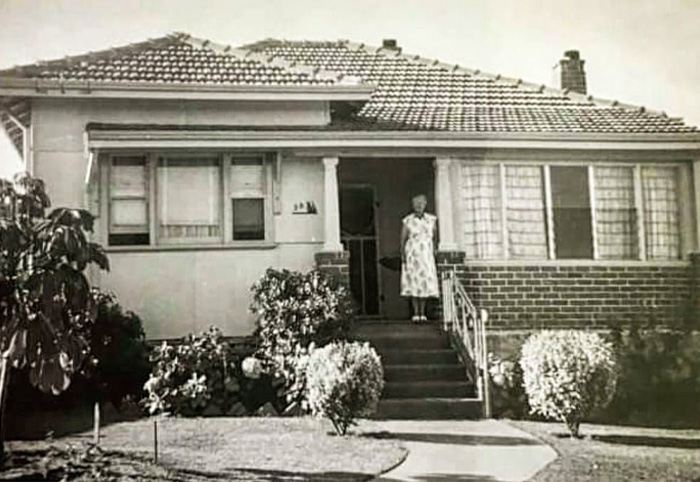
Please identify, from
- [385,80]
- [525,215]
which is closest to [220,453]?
[525,215]

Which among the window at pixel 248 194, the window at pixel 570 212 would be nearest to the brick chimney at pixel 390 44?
the window at pixel 248 194

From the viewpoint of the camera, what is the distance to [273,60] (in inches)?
274

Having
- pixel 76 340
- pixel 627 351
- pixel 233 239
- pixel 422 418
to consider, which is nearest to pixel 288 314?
pixel 233 239

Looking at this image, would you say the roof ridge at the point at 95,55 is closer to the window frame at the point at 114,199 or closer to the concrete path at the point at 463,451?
the window frame at the point at 114,199

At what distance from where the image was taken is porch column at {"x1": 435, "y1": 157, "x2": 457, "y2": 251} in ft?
22.9

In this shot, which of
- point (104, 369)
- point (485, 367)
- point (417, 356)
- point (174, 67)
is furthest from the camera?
point (174, 67)

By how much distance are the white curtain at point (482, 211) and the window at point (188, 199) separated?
1.25m

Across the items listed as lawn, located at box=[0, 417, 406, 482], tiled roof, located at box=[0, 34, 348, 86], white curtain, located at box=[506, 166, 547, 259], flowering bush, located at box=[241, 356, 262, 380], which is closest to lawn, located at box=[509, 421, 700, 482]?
lawn, located at box=[0, 417, 406, 482]

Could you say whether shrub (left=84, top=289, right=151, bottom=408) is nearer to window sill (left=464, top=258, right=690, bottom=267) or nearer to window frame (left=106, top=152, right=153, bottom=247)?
window frame (left=106, top=152, right=153, bottom=247)

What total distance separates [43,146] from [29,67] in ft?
1.43

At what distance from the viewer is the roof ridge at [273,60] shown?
20.1ft

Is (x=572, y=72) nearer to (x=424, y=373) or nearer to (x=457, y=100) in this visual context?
(x=457, y=100)

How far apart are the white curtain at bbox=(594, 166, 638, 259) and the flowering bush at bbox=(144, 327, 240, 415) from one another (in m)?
2.23

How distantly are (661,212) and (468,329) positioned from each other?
4.29ft
